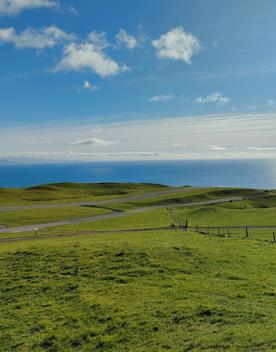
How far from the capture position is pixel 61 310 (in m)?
15.5

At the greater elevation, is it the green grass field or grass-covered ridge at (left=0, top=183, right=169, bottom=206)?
grass-covered ridge at (left=0, top=183, right=169, bottom=206)

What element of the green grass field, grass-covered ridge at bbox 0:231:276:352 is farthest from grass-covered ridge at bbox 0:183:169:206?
grass-covered ridge at bbox 0:231:276:352

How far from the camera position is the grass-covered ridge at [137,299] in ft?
39.7

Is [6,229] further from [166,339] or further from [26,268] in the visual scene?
[166,339]

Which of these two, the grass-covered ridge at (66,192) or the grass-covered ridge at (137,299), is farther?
the grass-covered ridge at (66,192)

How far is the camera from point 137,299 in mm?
15914

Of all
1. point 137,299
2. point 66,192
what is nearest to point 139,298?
point 137,299

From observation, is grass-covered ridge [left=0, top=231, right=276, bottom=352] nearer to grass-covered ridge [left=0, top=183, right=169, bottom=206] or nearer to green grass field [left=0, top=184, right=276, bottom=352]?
green grass field [left=0, top=184, right=276, bottom=352]

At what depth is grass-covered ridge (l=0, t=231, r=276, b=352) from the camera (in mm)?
12102

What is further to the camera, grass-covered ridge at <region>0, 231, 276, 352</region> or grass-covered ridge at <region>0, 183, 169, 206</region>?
grass-covered ridge at <region>0, 183, 169, 206</region>

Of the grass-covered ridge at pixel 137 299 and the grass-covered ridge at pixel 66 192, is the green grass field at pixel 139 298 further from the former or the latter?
the grass-covered ridge at pixel 66 192

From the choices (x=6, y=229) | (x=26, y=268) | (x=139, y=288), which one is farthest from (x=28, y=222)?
(x=139, y=288)

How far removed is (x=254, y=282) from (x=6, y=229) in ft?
134

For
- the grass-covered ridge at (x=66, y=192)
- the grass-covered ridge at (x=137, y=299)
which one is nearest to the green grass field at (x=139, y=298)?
the grass-covered ridge at (x=137, y=299)
